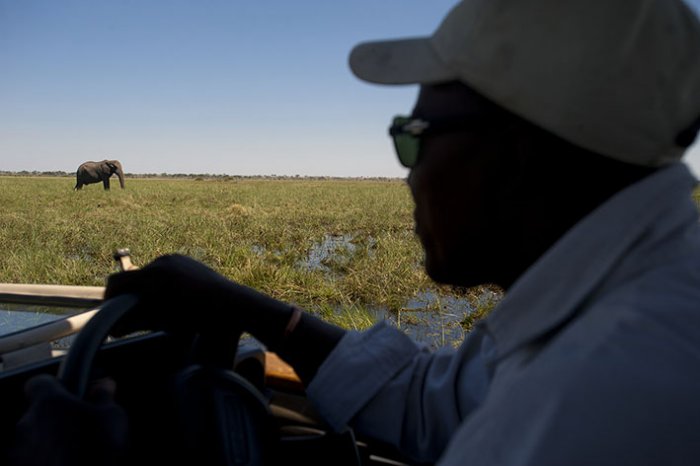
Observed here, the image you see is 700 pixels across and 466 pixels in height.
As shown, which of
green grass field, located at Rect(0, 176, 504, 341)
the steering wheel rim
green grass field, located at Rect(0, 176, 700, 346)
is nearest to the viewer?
the steering wheel rim

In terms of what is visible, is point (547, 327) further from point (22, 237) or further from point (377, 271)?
point (22, 237)

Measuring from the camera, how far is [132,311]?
1.06m

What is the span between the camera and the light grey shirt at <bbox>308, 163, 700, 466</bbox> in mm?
529

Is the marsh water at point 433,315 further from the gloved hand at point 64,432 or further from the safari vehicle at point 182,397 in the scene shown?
the gloved hand at point 64,432

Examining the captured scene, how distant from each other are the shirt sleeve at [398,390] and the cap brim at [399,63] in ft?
1.91

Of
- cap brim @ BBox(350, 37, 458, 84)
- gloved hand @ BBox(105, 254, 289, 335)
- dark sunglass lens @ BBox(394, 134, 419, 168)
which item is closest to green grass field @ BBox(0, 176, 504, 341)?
gloved hand @ BBox(105, 254, 289, 335)

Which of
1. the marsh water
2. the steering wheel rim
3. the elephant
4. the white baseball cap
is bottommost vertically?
the marsh water

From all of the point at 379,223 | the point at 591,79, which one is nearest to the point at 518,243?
the point at 591,79

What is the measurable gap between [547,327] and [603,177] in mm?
236

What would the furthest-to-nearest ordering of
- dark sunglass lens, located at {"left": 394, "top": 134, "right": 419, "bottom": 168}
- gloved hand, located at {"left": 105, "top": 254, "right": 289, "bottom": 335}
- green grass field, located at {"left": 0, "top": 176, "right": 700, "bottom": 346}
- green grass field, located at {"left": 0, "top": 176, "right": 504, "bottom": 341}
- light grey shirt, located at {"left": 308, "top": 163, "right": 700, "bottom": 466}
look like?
green grass field, located at {"left": 0, "top": 176, "right": 504, "bottom": 341} → green grass field, located at {"left": 0, "top": 176, "right": 700, "bottom": 346} → gloved hand, located at {"left": 105, "top": 254, "right": 289, "bottom": 335} → dark sunglass lens, located at {"left": 394, "top": 134, "right": 419, "bottom": 168} → light grey shirt, located at {"left": 308, "top": 163, "right": 700, "bottom": 466}

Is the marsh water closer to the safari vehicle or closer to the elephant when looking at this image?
the safari vehicle

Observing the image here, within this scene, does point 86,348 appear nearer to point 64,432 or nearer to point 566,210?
point 64,432

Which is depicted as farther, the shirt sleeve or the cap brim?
the shirt sleeve

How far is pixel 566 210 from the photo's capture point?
791 mm
